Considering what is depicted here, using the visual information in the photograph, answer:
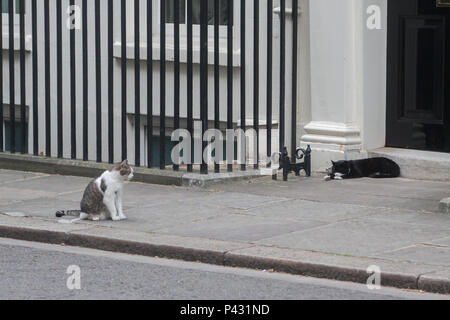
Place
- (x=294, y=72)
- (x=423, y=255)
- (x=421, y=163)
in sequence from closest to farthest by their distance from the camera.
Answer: (x=423, y=255)
(x=421, y=163)
(x=294, y=72)

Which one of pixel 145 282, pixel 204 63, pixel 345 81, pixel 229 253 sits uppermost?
pixel 204 63

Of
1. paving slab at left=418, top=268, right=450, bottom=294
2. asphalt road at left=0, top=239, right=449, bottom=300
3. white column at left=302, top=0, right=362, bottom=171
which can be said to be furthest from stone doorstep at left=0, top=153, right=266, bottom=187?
paving slab at left=418, top=268, right=450, bottom=294

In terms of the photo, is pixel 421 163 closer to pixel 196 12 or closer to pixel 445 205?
pixel 445 205

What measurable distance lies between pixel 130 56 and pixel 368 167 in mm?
3449

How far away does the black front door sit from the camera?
39.4ft

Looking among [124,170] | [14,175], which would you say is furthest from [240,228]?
[14,175]

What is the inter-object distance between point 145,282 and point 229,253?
0.87 m

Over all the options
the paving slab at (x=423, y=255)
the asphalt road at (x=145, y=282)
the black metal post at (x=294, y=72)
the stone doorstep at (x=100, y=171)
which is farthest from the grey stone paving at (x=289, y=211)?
the asphalt road at (x=145, y=282)

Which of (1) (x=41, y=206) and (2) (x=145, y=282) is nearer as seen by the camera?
(2) (x=145, y=282)

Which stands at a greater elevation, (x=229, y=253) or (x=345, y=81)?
(x=345, y=81)

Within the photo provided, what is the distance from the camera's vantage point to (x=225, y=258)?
8688mm

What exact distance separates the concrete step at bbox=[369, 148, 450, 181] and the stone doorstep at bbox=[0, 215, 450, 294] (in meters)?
3.62

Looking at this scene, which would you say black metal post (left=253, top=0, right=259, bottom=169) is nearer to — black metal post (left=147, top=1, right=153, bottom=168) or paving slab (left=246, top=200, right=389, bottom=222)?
black metal post (left=147, top=1, right=153, bottom=168)
